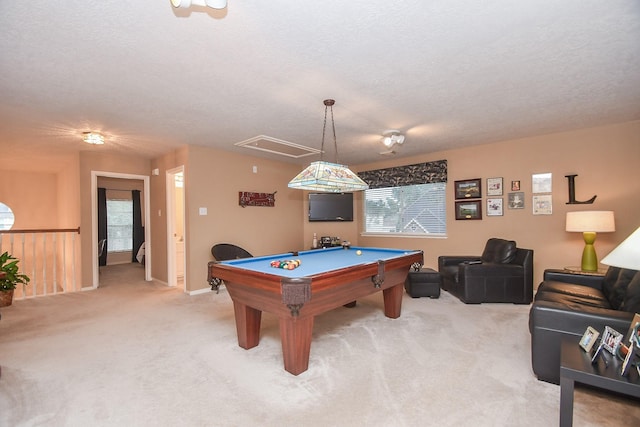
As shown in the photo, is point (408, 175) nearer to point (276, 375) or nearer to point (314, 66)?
point (314, 66)

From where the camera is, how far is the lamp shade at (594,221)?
3.49 m

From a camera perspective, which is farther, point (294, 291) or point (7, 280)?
point (7, 280)

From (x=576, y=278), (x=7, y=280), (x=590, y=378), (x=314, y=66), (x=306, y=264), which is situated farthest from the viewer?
(x=7, y=280)

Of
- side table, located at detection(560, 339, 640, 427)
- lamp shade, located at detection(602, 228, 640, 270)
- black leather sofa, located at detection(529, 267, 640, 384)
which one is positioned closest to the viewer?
lamp shade, located at detection(602, 228, 640, 270)

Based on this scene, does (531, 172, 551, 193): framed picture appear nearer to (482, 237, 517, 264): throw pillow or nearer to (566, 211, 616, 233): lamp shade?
(566, 211, 616, 233): lamp shade

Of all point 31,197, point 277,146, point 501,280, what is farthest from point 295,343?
point 31,197

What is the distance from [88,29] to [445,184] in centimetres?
513

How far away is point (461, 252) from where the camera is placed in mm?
5156

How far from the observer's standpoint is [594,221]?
11.6 ft

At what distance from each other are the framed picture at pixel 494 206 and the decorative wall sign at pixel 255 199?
12.5 ft

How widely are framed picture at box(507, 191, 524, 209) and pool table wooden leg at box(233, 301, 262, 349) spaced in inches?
164

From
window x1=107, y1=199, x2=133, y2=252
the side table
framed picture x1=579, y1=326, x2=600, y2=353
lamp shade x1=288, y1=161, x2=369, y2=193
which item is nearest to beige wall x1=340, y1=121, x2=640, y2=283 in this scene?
lamp shade x1=288, y1=161, x2=369, y2=193

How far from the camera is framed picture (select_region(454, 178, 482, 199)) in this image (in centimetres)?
493

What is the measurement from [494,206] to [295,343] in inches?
162
